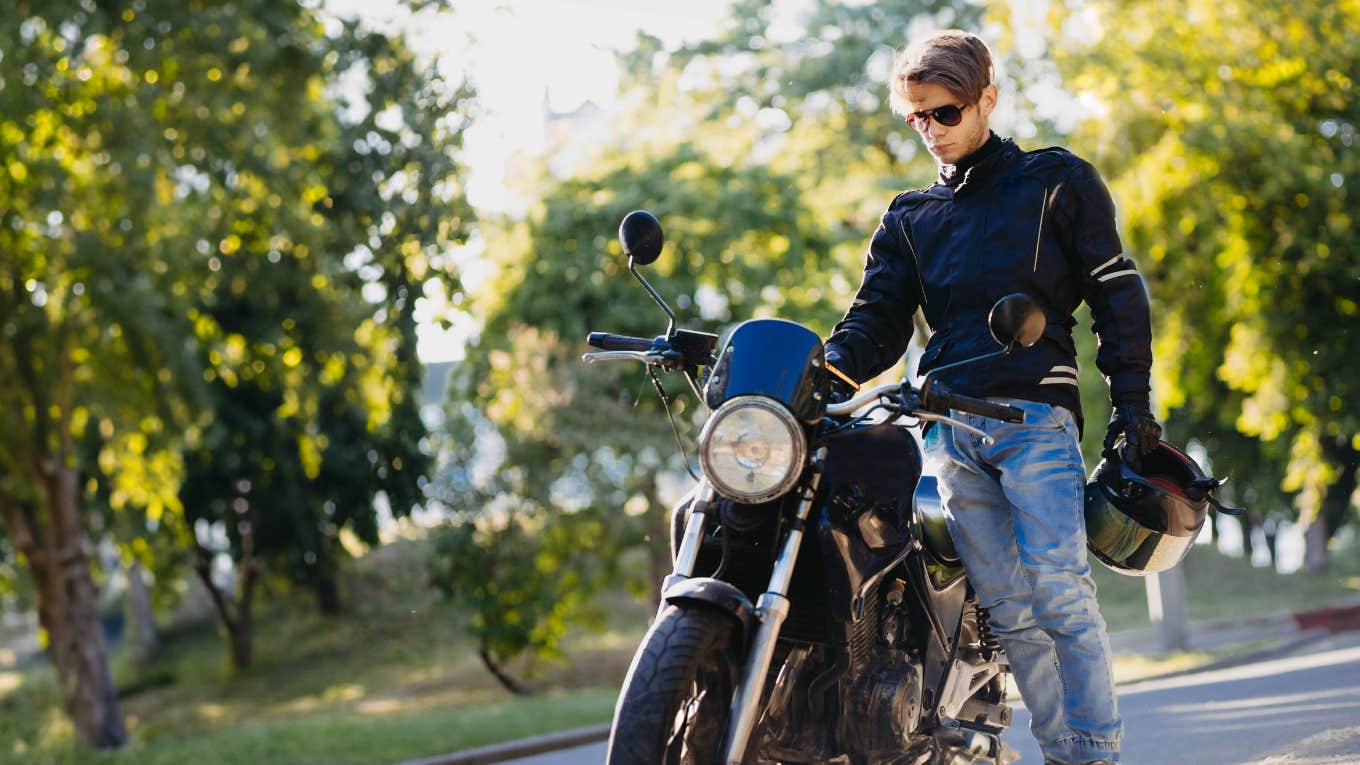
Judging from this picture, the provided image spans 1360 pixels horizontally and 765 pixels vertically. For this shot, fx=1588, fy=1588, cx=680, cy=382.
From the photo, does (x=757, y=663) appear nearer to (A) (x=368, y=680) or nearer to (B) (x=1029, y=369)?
(B) (x=1029, y=369)

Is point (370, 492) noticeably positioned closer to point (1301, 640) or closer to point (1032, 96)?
point (1032, 96)

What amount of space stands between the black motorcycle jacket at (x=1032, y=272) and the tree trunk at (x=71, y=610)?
1451cm

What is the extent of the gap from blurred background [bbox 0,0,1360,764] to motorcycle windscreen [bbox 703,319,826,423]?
712 millimetres

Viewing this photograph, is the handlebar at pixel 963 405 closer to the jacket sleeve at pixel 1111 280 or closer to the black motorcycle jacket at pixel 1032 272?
the black motorcycle jacket at pixel 1032 272

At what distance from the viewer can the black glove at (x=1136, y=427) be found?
4.07 metres

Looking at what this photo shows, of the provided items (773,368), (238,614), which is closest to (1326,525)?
(238,614)

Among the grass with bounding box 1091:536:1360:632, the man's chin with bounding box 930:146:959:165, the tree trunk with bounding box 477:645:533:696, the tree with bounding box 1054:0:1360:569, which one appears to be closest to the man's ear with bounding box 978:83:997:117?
the man's chin with bounding box 930:146:959:165

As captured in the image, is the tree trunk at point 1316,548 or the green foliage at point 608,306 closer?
the green foliage at point 608,306

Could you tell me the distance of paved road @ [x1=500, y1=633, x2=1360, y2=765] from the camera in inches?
253

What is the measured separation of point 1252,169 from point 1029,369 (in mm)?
16240

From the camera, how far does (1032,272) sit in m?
4.14

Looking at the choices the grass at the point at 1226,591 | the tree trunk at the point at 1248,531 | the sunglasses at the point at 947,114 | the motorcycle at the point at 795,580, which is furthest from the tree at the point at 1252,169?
the tree trunk at the point at 1248,531

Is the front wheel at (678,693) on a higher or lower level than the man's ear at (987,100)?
lower

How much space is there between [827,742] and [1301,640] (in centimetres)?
1320
